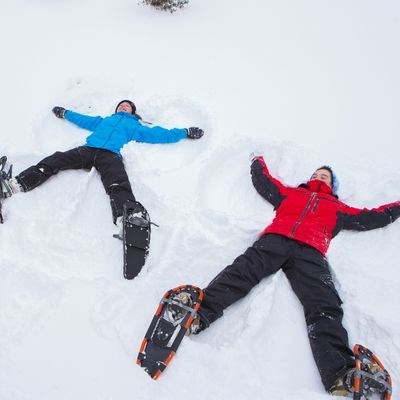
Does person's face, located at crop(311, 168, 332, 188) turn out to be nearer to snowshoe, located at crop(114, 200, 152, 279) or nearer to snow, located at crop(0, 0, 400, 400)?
snow, located at crop(0, 0, 400, 400)

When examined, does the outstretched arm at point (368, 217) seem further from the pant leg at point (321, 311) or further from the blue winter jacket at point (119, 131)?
the blue winter jacket at point (119, 131)

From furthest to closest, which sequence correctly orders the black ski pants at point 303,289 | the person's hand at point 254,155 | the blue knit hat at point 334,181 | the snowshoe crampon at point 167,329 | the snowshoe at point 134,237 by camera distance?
the person's hand at point 254,155, the blue knit hat at point 334,181, the snowshoe at point 134,237, the black ski pants at point 303,289, the snowshoe crampon at point 167,329

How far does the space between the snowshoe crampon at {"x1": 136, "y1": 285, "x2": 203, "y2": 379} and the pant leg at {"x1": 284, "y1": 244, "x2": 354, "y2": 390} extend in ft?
2.86

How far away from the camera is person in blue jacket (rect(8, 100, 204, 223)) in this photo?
12.2 feet

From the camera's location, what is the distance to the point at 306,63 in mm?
5328

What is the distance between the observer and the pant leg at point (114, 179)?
3627 mm

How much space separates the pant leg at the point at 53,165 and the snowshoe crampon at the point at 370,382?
318 cm

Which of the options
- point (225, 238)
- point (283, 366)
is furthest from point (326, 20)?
point (283, 366)

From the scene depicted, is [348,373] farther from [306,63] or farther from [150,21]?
[150,21]

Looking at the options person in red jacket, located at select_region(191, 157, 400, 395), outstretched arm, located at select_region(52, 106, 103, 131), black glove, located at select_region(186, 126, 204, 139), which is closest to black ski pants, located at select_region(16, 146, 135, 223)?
outstretched arm, located at select_region(52, 106, 103, 131)

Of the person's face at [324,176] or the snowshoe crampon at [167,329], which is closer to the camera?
the snowshoe crampon at [167,329]

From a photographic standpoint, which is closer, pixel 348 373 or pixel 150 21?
pixel 348 373

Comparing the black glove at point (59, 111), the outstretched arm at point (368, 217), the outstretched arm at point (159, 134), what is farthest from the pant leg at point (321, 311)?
the black glove at point (59, 111)

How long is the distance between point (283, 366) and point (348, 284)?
0.96m
